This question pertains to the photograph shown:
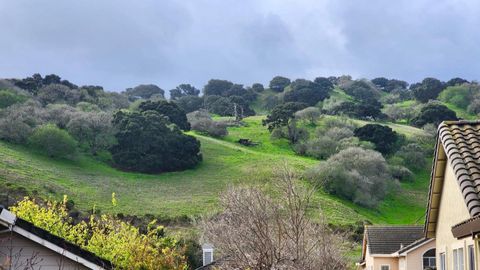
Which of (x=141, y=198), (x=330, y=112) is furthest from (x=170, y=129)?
(x=330, y=112)

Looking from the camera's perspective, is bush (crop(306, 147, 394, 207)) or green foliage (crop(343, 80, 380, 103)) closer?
bush (crop(306, 147, 394, 207))

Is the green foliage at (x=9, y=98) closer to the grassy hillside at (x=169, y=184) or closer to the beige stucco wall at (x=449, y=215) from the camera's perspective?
the grassy hillside at (x=169, y=184)

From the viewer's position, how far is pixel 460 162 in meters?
11.1

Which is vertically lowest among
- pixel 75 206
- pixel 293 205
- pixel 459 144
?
pixel 75 206

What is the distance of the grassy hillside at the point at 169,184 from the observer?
6212 cm

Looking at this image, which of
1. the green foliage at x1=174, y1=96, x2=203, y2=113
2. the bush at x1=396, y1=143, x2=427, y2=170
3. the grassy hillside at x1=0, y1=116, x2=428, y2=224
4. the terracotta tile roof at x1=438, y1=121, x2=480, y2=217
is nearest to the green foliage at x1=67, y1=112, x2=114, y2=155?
the grassy hillside at x1=0, y1=116, x2=428, y2=224

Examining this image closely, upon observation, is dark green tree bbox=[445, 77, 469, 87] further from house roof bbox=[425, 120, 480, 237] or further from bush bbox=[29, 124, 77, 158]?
house roof bbox=[425, 120, 480, 237]

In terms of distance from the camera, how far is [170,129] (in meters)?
87.1

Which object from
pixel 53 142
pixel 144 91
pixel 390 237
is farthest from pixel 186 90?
pixel 390 237

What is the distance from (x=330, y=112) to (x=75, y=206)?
6867 cm

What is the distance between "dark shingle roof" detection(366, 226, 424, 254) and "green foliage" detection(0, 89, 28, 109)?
6228 centimetres

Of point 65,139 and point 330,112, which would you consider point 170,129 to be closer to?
point 65,139

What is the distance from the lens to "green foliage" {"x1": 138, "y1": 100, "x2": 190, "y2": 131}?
331 feet

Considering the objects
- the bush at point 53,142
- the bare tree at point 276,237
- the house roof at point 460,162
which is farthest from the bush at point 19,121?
the house roof at point 460,162
